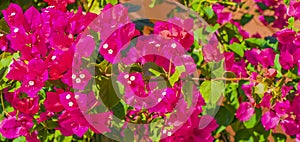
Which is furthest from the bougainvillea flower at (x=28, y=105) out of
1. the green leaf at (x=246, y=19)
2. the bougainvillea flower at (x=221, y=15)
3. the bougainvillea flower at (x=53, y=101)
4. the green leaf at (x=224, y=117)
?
the green leaf at (x=246, y=19)

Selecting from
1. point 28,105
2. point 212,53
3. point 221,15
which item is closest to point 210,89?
point 212,53

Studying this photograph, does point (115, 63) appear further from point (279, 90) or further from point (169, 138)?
point (279, 90)

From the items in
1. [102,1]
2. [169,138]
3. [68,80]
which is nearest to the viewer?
[68,80]

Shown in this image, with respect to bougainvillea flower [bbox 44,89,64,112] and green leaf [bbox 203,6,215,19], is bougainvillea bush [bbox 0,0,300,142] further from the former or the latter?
green leaf [bbox 203,6,215,19]

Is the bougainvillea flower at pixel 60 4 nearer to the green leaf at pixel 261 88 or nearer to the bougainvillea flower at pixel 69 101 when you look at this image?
the bougainvillea flower at pixel 69 101

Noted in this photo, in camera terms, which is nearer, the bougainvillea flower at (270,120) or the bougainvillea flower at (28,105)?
the bougainvillea flower at (28,105)

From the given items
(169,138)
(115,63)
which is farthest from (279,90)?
(115,63)

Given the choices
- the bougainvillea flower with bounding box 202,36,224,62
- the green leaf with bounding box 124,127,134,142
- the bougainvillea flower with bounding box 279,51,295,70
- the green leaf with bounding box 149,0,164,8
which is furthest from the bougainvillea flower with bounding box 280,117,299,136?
the green leaf with bounding box 149,0,164,8
